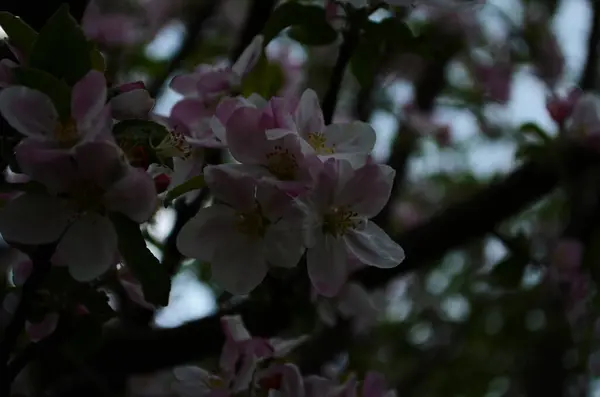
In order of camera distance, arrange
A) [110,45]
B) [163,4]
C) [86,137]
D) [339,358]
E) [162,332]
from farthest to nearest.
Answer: [163,4] < [339,358] < [110,45] < [162,332] < [86,137]

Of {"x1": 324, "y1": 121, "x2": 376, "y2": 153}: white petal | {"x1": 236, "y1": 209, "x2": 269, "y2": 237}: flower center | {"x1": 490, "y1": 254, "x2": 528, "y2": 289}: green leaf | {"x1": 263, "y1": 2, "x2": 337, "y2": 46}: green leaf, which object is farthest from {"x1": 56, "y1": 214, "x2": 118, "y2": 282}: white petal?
{"x1": 490, "y1": 254, "x2": 528, "y2": 289}: green leaf

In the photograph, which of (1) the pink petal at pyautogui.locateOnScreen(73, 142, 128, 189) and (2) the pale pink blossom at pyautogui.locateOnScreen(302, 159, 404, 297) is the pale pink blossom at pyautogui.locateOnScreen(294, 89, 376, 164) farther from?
(1) the pink petal at pyautogui.locateOnScreen(73, 142, 128, 189)

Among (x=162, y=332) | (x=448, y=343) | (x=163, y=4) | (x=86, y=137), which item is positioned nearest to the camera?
(x=86, y=137)

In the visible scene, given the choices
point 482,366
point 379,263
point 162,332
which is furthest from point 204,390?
point 482,366

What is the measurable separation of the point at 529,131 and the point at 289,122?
66 cm

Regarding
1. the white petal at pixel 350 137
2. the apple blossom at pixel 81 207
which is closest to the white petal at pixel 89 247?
the apple blossom at pixel 81 207

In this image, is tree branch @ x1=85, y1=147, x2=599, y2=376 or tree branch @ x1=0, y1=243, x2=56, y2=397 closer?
tree branch @ x1=0, y1=243, x2=56, y2=397

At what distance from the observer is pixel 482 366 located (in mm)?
1955

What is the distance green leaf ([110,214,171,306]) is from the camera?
61 cm

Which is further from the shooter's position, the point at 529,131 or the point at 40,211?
the point at 529,131

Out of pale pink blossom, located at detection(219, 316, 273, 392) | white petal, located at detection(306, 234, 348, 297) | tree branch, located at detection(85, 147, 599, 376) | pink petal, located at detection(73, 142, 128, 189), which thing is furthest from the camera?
tree branch, located at detection(85, 147, 599, 376)

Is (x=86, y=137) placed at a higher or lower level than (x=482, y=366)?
higher

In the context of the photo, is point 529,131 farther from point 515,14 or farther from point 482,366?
point 515,14

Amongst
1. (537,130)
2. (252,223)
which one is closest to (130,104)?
(252,223)
